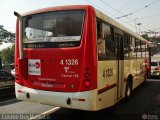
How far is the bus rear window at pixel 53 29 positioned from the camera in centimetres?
661

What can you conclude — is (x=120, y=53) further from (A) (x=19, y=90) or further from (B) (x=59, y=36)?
(A) (x=19, y=90)

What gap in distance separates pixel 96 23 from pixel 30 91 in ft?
8.38

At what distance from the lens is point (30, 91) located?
23.4 ft

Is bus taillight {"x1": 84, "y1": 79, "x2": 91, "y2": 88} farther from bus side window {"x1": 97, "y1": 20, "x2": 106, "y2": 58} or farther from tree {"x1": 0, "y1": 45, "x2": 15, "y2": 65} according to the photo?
tree {"x1": 0, "y1": 45, "x2": 15, "y2": 65}

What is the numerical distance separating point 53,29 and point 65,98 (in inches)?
72.3

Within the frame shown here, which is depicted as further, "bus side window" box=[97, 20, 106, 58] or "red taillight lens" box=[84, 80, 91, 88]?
"bus side window" box=[97, 20, 106, 58]

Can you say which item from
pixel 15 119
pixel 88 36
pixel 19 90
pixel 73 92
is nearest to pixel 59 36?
pixel 88 36

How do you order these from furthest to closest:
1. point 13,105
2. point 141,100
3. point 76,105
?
1. point 141,100
2. point 13,105
3. point 76,105

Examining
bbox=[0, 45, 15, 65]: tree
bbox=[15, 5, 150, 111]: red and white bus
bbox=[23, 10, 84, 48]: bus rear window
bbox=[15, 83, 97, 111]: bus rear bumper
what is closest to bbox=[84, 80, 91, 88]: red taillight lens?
bbox=[15, 5, 150, 111]: red and white bus

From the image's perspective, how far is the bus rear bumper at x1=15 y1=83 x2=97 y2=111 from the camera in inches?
247

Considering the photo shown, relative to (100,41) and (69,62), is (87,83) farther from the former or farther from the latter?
(100,41)

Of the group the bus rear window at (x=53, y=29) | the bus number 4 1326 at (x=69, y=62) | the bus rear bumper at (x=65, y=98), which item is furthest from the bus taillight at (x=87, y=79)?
the bus rear window at (x=53, y=29)

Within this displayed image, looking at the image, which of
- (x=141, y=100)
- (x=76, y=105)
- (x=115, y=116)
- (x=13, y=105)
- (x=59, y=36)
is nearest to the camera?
(x=76, y=105)

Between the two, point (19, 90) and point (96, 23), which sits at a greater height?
point (96, 23)
